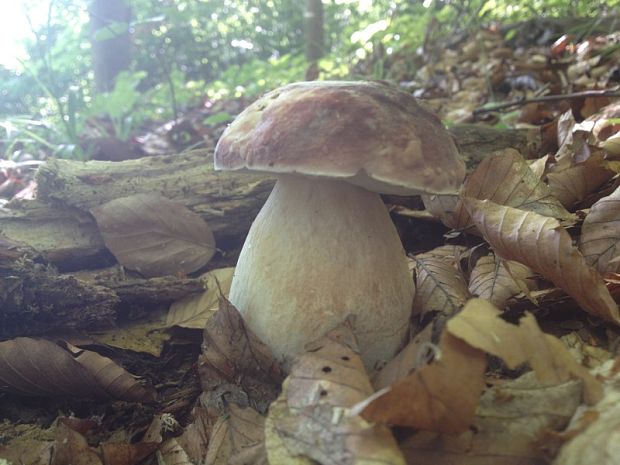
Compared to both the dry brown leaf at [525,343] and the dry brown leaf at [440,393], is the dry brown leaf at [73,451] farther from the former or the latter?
the dry brown leaf at [525,343]

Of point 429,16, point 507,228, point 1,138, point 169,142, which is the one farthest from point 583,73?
point 1,138

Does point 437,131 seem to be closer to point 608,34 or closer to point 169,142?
point 169,142

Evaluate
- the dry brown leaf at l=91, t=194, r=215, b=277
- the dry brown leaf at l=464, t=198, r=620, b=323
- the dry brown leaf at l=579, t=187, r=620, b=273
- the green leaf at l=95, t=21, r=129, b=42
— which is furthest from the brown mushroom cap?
the green leaf at l=95, t=21, r=129, b=42

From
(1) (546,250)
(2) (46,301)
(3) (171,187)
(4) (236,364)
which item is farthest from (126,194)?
Answer: (1) (546,250)

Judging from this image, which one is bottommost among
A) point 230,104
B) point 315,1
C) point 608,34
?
point 230,104

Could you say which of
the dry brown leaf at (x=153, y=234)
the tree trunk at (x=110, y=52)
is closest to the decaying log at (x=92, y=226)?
the dry brown leaf at (x=153, y=234)

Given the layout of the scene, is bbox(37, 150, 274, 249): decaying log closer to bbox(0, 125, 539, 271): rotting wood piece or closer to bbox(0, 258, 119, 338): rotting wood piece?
bbox(0, 125, 539, 271): rotting wood piece
